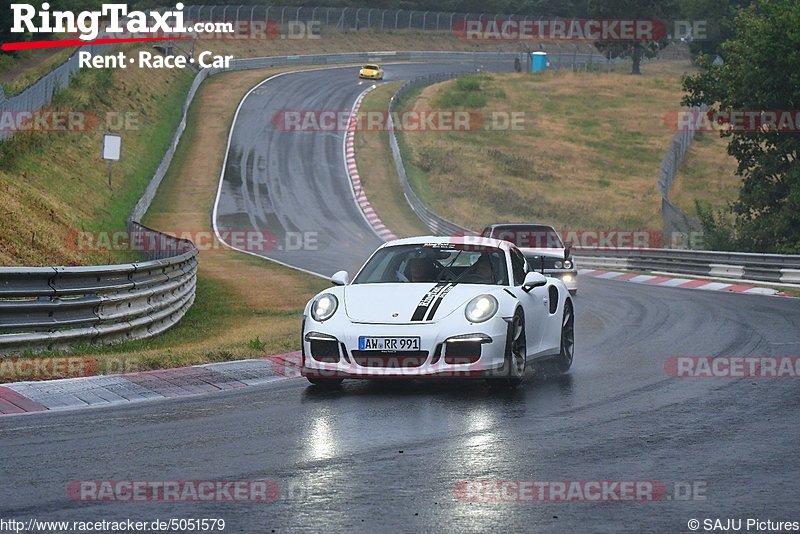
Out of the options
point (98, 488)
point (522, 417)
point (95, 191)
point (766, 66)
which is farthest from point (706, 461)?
point (95, 191)

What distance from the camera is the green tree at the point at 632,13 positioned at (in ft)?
342

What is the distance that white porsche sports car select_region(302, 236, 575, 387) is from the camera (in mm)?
10438

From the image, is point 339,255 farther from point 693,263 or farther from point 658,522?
point 658,522

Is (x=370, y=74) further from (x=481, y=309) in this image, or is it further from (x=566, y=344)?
(x=481, y=309)

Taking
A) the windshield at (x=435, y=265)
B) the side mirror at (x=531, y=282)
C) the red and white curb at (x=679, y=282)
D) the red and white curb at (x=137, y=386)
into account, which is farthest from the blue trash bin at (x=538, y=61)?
the side mirror at (x=531, y=282)

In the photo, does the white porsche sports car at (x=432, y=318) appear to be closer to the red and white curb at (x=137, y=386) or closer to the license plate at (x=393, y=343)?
the license plate at (x=393, y=343)

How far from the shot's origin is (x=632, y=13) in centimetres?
10662

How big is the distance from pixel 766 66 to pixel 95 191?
71.9 ft

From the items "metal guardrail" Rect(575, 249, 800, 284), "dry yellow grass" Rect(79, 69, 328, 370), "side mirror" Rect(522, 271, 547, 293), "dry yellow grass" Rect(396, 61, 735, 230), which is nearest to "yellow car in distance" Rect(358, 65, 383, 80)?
"dry yellow grass" Rect(396, 61, 735, 230)

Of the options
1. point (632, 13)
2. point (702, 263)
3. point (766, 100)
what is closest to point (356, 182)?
point (766, 100)

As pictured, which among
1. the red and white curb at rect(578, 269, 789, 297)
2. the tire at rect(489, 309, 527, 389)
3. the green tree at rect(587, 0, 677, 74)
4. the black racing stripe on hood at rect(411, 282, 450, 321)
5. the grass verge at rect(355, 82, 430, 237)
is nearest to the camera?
the black racing stripe on hood at rect(411, 282, 450, 321)

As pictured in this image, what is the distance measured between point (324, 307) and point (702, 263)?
2282 cm

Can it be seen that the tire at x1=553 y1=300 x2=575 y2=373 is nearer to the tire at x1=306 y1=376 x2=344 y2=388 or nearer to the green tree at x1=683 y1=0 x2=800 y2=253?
the tire at x1=306 y1=376 x2=344 y2=388

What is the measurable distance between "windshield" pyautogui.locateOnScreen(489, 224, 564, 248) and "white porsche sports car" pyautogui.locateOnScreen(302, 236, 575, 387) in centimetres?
1179
